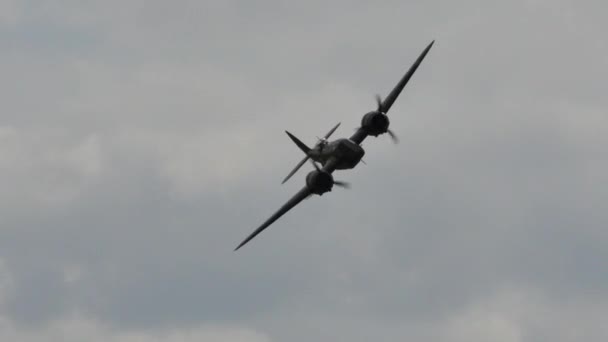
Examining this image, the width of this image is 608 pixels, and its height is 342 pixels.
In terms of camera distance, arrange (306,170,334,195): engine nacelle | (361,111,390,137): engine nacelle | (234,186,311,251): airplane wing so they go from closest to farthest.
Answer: (306,170,334,195): engine nacelle < (234,186,311,251): airplane wing < (361,111,390,137): engine nacelle

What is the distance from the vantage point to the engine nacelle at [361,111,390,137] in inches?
3733

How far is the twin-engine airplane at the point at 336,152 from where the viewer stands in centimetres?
8931

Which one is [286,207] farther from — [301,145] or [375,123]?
[375,123]

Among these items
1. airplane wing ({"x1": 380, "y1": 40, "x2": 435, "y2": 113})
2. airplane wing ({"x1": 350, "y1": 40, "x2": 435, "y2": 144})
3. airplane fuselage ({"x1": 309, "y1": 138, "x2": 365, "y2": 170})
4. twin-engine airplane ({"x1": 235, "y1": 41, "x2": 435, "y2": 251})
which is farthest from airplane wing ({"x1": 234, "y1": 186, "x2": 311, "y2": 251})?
airplane wing ({"x1": 380, "y1": 40, "x2": 435, "y2": 113})

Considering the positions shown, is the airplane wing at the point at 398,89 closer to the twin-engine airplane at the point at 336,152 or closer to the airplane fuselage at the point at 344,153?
the twin-engine airplane at the point at 336,152

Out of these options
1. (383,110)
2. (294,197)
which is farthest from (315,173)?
(383,110)

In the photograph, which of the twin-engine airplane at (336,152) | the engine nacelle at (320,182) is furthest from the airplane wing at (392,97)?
the engine nacelle at (320,182)

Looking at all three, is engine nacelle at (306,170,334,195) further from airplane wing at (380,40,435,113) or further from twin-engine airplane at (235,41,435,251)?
airplane wing at (380,40,435,113)

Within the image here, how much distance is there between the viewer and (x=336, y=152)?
298ft

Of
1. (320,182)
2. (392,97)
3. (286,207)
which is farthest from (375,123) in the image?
(286,207)

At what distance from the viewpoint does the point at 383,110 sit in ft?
315

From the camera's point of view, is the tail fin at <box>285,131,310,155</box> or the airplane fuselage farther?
the tail fin at <box>285,131,310,155</box>

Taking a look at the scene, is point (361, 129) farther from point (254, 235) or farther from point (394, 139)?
point (254, 235)

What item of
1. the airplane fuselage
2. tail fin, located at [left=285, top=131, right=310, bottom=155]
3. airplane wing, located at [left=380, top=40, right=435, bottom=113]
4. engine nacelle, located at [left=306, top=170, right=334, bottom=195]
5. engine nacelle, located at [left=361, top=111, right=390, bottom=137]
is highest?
airplane wing, located at [left=380, top=40, right=435, bottom=113]
